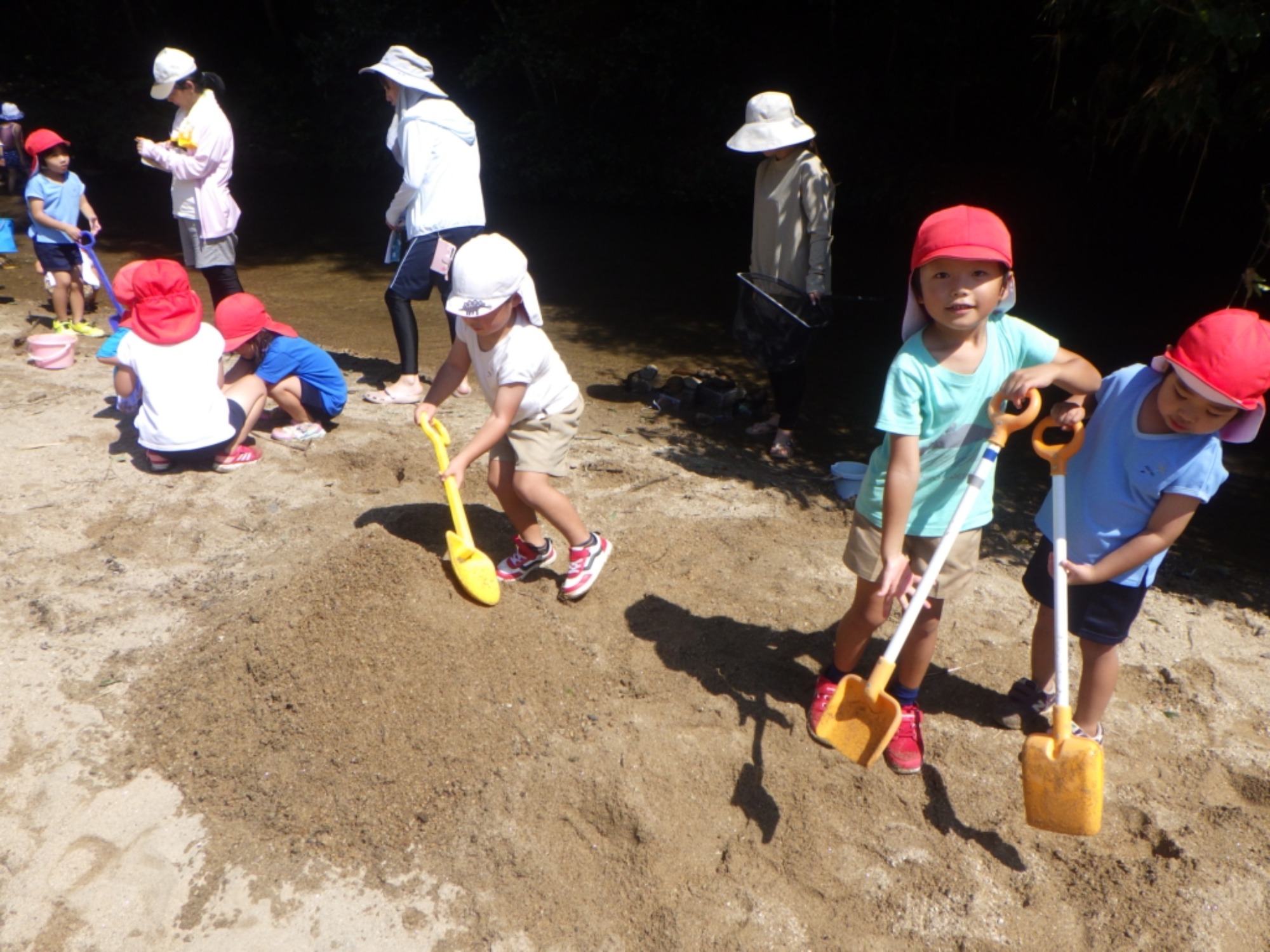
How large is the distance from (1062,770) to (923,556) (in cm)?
64

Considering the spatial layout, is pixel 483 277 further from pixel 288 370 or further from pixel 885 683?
pixel 288 370

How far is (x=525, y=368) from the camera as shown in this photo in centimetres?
318

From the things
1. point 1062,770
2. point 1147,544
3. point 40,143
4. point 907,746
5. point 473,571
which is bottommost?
point 907,746

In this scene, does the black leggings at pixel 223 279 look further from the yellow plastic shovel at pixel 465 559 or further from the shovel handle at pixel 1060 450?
the shovel handle at pixel 1060 450

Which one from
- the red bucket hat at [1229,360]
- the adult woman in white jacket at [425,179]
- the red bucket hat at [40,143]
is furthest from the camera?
the red bucket hat at [40,143]

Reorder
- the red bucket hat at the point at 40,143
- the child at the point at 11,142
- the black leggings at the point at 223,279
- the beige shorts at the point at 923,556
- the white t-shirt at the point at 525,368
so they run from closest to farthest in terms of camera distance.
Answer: the beige shorts at the point at 923,556, the white t-shirt at the point at 525,368, the black leggings at the point at 223,279, the red bucket hat at the point at 40,143, the child at the point at 11,142

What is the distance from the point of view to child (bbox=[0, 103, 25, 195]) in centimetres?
1052

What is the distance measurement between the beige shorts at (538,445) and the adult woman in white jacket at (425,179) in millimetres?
1890

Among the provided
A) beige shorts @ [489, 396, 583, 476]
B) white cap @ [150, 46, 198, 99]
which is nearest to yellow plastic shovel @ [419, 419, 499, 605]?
beige shorts @ [489, 396, 583, 476]

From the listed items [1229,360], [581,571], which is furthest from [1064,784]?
[581,571]

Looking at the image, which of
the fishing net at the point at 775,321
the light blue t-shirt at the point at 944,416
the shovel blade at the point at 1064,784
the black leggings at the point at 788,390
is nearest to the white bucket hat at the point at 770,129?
the fishing net at the point at 775,321

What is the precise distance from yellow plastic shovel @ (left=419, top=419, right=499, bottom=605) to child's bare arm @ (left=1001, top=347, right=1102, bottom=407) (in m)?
1.76

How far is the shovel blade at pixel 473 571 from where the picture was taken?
10.8 ft

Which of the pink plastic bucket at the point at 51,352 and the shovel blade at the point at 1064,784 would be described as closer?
the shovel blade at the point at 1064,784
